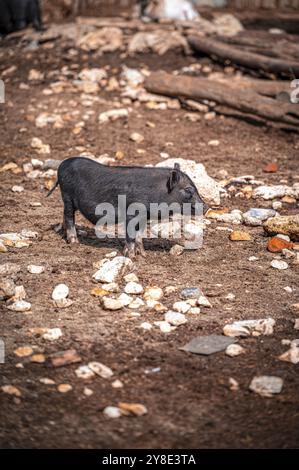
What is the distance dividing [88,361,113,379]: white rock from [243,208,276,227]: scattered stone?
248 centimetres

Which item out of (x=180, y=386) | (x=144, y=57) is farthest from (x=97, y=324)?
(x=144, y=57)

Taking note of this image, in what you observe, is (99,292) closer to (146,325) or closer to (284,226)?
(146,325)

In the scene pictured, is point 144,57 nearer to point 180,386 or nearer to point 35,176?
point 35,176

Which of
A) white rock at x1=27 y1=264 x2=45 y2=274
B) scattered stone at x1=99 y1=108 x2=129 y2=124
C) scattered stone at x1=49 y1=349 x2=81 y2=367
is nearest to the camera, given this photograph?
scattered stone at x1=49 y1=349 x2=81 y2=367

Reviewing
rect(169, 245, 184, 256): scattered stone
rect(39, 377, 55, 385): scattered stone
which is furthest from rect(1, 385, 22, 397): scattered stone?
rect(169, 245, 184, 256): scattered stone

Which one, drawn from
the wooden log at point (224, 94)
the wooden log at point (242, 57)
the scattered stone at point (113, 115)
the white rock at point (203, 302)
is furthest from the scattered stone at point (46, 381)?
the wooden log at point (242, 57)

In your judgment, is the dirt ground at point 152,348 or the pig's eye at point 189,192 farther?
the pig's eye at point 189,192

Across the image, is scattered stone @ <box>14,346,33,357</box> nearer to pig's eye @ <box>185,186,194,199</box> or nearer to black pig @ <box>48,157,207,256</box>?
black pig @ <box>48,157,207,256</box>

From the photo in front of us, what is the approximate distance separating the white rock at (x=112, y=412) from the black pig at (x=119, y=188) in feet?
6.03

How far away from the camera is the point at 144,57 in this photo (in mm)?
9578

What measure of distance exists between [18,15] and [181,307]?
831 centimetres

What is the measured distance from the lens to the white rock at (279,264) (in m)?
4.97

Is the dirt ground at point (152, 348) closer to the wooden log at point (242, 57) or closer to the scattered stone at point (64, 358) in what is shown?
the scattered stone at point (64, 358)

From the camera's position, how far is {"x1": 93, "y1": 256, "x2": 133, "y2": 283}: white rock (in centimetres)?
461
